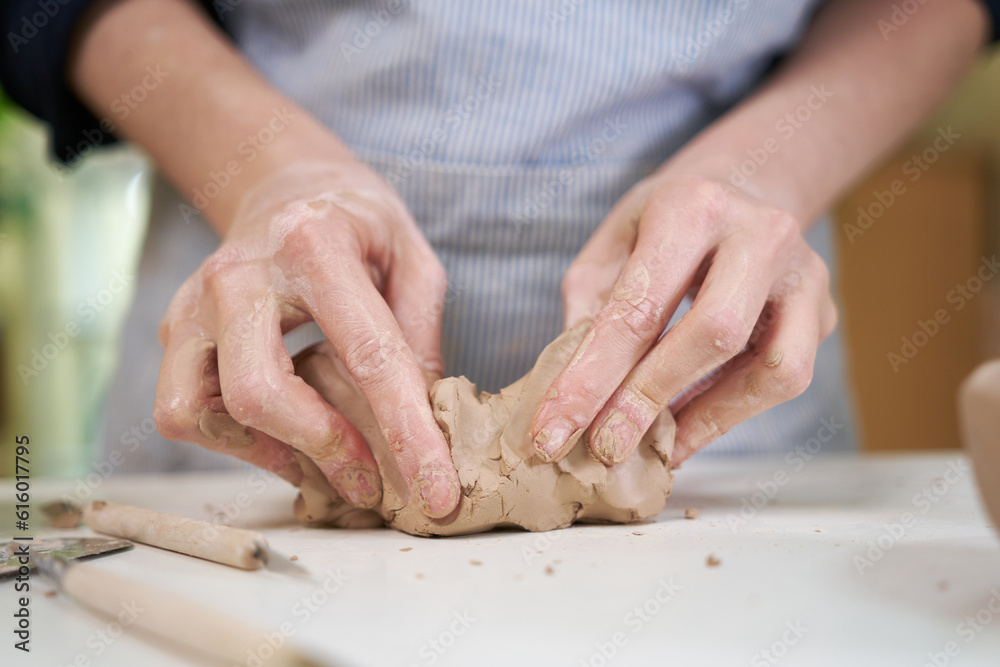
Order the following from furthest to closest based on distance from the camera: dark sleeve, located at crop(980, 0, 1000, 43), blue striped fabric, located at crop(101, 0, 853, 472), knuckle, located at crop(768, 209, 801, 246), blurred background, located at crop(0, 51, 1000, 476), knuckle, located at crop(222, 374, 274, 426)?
blurred background, located at crop(0, 51, 1000, 476) < dark sleeve, located at crop(980, 0, 1000, 43) < blue striped fabric, located at crop(101, 0, 853, 472) < knuckle, located at crop(768, 209, 801, 246) < knuckle, located at crop(222, 374, 274, 426)

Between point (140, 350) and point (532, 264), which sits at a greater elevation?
point (532, 264)

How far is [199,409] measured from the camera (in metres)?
0.94

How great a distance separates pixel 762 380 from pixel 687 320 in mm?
155

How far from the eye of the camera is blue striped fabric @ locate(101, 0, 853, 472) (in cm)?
133

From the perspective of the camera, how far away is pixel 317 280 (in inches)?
36.4

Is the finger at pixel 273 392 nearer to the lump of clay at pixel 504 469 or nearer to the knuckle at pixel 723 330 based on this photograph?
the lump of clay at pixel 504 469

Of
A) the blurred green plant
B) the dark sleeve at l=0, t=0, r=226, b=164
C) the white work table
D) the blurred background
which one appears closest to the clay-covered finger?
the white work table

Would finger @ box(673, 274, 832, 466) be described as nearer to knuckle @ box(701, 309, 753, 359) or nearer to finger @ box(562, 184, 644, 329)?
knuckle @ box(701, 309, 753, 359)

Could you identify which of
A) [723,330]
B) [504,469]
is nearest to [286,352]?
[504,469]

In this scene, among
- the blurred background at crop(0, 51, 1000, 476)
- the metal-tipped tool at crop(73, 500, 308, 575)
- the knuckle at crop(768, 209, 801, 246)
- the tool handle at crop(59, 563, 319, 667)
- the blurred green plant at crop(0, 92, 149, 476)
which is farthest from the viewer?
the blurred green plant at crop(0, 92, 149, 476)

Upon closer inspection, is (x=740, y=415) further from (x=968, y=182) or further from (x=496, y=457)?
(x=968, y=182)

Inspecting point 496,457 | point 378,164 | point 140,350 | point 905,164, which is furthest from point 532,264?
point 905,164

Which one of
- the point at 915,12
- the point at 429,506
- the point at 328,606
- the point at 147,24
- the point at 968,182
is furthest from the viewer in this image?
the point at 968,182

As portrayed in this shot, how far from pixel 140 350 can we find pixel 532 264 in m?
0.85
